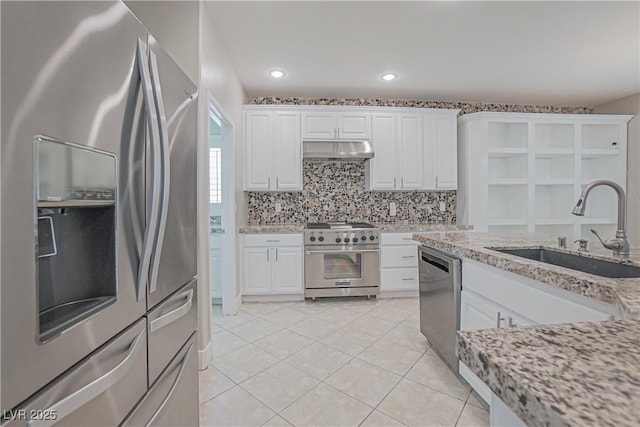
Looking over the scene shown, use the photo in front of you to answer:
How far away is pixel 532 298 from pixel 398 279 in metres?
2.35

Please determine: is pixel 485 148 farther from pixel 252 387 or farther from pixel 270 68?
pixel 252 387

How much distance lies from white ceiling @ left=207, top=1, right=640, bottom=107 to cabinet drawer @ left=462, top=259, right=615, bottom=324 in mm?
2017

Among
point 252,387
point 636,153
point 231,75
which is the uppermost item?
point 231,75

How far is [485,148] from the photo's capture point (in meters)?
3.75

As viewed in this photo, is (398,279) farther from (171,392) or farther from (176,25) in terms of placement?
(176,25)

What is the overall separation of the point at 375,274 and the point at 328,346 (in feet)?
4.31

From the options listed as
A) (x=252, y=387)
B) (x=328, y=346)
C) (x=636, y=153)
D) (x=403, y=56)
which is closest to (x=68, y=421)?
(x=252, y=387)

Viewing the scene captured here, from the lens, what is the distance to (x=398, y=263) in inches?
140

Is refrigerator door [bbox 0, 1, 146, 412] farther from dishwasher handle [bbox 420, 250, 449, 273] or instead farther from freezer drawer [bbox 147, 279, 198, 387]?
dishwasher handle [bbox 420, 250, 449, 273]

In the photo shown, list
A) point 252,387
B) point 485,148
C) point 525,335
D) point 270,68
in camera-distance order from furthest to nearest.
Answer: point 485,148 → point 270,68 → point 252,387 → point 525,335

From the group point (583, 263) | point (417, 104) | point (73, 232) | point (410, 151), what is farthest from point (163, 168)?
point (417, 104)

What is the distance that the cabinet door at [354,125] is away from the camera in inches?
146

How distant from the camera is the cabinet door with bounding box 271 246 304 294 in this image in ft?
11.2

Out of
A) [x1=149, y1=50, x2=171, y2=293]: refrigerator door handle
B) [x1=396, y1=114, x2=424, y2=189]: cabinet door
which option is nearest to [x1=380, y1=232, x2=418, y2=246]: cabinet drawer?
[x1=396, y1=114, x2=424, y2=189]: cabinet door
